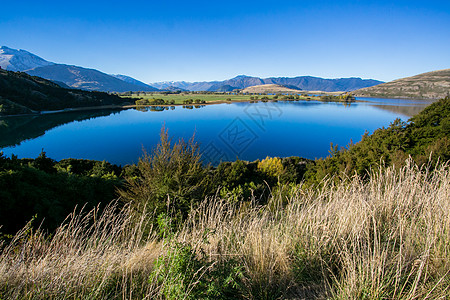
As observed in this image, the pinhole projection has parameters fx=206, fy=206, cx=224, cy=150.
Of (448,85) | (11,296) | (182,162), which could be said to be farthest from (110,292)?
(448,85)

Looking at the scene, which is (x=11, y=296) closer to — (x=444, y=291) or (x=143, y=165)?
(x=444, y=291)

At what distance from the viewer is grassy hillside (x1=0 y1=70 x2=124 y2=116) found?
194ft

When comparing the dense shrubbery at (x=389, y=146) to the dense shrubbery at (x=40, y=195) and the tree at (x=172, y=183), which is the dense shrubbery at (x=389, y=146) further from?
the dense shrubbery at (x=40, y=195)

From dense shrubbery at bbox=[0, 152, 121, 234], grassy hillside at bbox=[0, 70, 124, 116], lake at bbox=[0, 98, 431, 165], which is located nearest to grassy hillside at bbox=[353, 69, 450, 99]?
lake at bbox=[0, 98, 431, 165]

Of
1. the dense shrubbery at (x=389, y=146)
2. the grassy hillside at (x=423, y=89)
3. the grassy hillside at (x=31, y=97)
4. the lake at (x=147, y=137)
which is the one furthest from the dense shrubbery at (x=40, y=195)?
the grassy hillside at (x=423, y=89)

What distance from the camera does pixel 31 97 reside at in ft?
224

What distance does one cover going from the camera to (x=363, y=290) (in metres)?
1.48

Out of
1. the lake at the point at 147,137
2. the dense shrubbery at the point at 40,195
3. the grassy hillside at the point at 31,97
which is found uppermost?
the grassy hillside at the point at 31,97

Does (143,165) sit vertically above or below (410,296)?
below

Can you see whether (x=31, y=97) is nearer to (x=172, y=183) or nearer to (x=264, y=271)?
(x=172, y=183)

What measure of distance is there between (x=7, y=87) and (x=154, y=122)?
158ft

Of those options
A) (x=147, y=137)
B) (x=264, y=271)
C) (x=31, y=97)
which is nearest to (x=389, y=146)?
(x=264, y=271)

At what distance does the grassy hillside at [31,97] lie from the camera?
194 ft

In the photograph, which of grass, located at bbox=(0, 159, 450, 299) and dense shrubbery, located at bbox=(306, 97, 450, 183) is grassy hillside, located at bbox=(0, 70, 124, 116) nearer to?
dense shrubbery, located at bbox=(306, 97, 450, 183)
